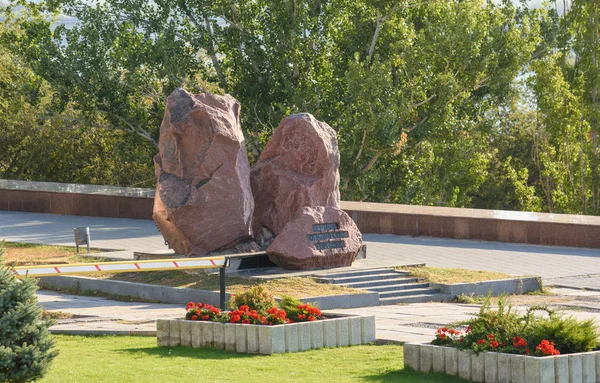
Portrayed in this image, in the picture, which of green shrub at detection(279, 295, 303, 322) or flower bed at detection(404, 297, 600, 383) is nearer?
flower bed at detection(404, 297, 600, 383)

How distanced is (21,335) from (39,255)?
40.8 feet

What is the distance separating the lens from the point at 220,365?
985cm

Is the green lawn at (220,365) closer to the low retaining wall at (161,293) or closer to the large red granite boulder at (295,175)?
the low retaining wall at (161,293)

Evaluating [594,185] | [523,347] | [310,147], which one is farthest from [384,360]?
[594,185]

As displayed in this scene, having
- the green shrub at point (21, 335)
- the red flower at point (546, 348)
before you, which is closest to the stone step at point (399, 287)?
the red flower at point (546, 348)

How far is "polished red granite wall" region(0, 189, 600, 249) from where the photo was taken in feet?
71.6

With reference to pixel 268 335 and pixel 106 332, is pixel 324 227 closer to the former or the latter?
pixel 106 332

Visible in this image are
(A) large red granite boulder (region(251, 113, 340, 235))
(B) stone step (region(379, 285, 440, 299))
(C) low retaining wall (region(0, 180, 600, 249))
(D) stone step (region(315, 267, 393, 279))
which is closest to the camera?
(B) stone step (region(379, 285, 440, 299))

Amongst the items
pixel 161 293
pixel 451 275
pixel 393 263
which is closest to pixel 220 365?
pixel 161 293

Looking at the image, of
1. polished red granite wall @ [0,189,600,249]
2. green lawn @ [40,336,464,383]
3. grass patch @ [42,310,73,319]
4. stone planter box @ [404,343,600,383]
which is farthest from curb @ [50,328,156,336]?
polished red granite wall @ [0,189,600,249]

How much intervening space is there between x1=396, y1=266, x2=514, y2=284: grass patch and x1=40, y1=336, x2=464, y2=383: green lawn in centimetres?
585

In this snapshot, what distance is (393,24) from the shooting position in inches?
1207

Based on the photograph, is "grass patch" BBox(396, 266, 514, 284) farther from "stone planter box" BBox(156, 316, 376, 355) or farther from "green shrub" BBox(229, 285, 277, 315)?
"green shrub" BBox(229, 285, 277, 315)

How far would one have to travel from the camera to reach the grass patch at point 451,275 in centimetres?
1673
